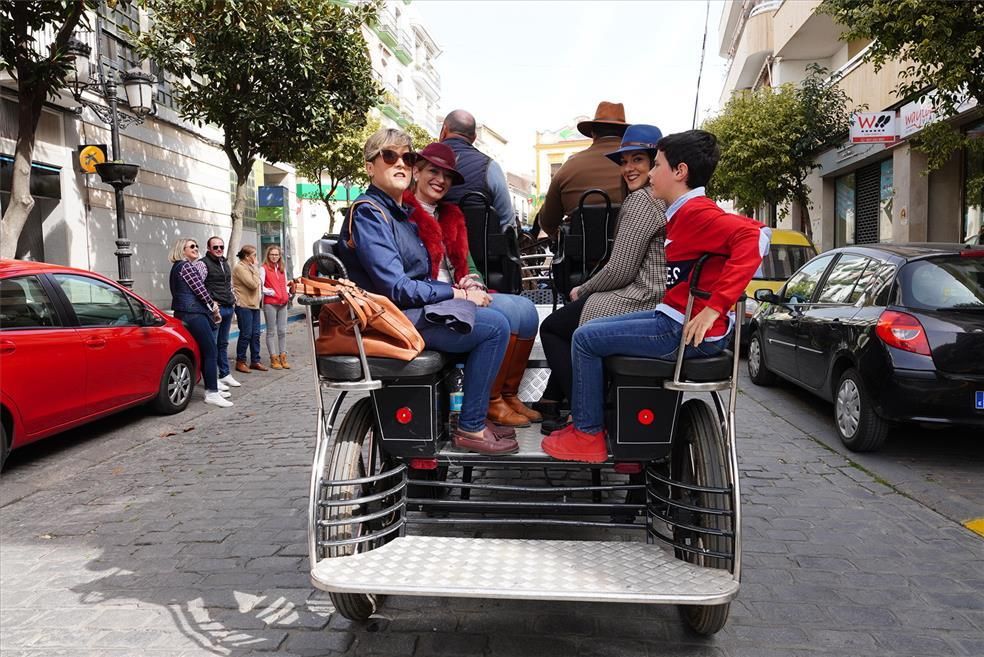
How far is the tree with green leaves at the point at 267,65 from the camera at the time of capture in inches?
496

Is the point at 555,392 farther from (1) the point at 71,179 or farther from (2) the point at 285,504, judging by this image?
(1) the point at 71,179

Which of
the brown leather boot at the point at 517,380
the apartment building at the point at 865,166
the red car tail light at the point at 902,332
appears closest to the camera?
the brown leather boot at the point at 517,380

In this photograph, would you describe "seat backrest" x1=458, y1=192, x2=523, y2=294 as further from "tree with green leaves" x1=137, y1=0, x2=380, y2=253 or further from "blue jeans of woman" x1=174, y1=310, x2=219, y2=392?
"tree with green leaves" x1=137, y1=0, x2=380, y2=253

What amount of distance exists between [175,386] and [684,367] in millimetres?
7076

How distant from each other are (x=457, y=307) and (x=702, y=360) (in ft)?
3.50

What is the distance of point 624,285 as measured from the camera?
3834 millimetres

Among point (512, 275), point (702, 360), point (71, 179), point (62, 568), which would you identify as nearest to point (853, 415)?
point (512, 275)

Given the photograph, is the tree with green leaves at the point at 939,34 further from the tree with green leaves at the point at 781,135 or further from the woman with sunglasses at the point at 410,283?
the tree with green leaves at the point at 781,135

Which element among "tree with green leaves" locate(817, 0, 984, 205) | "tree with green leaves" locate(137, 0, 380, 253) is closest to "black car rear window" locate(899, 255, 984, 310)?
"tree with green leaves" locate(817, 0, 984, 205)

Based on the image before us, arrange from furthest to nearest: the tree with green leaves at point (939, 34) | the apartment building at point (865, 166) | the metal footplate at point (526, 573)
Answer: the apartment building at point (865, 166), the tree with green leaves at point (939, 34), the metal footplate at point (526, 573)

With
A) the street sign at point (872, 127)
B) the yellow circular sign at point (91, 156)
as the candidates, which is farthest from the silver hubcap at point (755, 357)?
the yellow circular sign at point (91, 156)

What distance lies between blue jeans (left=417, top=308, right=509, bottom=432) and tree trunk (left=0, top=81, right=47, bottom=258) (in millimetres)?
7361

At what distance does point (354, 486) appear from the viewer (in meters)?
3.25

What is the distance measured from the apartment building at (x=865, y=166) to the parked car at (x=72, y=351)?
10362 mm
